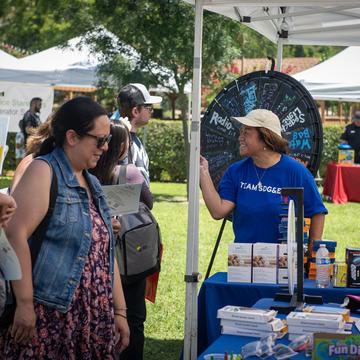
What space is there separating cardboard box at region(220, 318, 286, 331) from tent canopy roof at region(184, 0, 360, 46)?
256 cm

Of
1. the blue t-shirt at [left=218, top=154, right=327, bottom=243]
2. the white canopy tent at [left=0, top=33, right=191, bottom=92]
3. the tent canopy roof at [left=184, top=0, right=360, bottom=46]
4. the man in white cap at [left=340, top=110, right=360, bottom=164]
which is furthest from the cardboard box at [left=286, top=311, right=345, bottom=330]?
the man in white cap at [left=340, top=110, right=360, bottom=164]

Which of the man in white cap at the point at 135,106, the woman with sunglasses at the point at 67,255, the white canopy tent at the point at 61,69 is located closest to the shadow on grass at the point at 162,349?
the man in white cap at the point at 135,106

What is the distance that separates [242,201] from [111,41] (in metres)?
9.48

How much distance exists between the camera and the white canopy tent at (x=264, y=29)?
370cm

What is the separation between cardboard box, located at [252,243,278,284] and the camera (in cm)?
344

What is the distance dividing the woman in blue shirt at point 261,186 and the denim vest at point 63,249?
5.17ft

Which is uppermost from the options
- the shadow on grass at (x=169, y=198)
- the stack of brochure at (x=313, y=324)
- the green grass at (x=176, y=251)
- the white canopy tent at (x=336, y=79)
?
the white canopy tent at (x=336, y=79)

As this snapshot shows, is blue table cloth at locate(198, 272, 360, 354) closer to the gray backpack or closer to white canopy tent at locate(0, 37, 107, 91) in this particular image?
the gray backpack

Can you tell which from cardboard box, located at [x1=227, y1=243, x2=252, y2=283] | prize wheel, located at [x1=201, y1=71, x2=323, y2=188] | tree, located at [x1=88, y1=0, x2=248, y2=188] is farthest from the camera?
tree, located at [x1=88, y1=0, x2=248, y2=188]

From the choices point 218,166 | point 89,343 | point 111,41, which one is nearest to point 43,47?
point 111,41

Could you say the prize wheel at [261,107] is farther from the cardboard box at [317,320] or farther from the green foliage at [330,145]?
the green foliage at [330,145]

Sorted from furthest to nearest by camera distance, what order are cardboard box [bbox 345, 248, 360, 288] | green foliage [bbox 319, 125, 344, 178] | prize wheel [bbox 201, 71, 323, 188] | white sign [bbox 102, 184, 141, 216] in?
green foliage [bbox 319, 125, 344, 178] → prize wheel [bbox 201, 71, 323, 188] → cardboard box [bbox 345, 248, 360, 288] → white sign [bbox 102, 184, 141, 216]

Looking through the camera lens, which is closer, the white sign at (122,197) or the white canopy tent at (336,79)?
the white sign at (122,197)

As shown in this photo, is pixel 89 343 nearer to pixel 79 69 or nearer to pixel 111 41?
pixel 111 41
